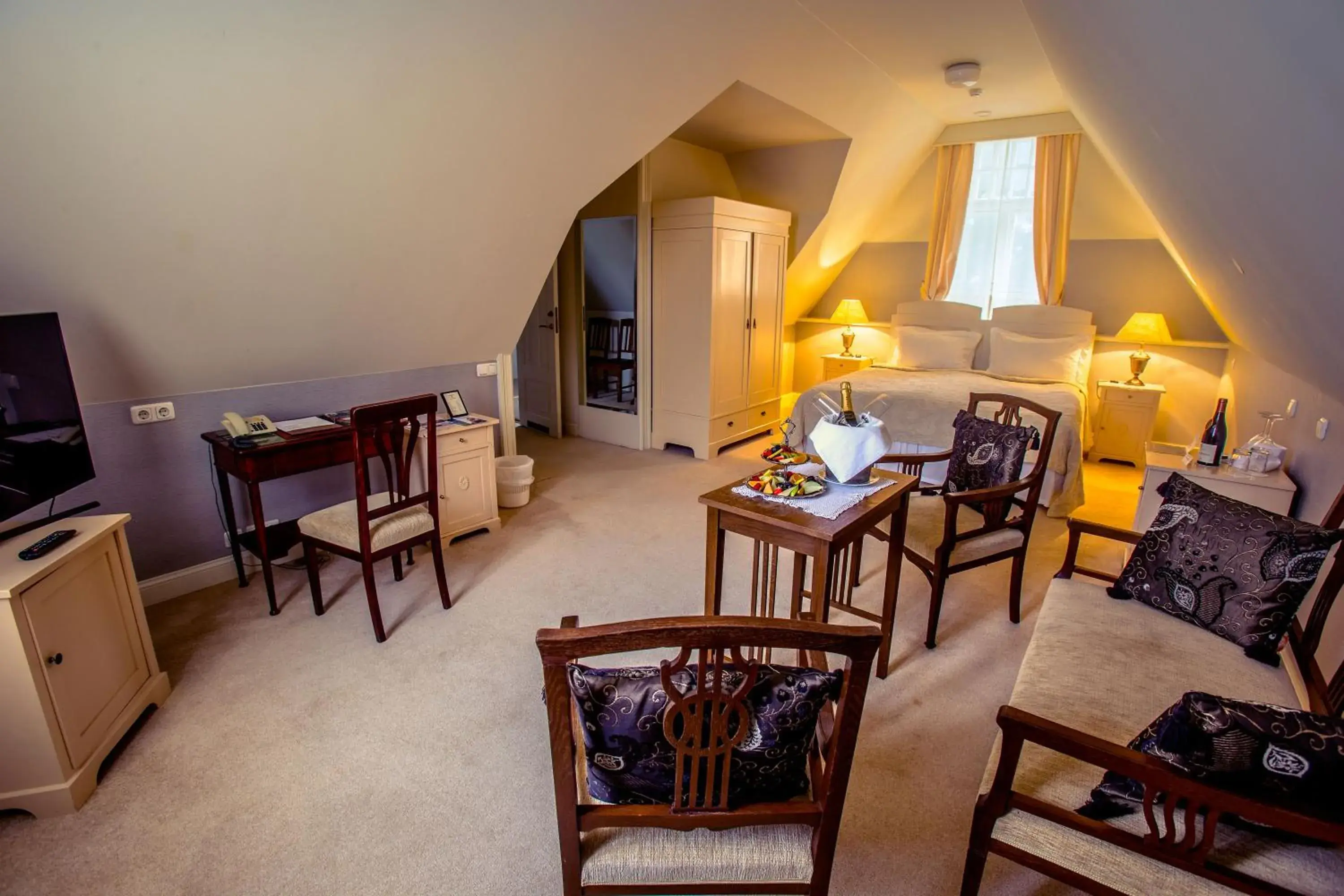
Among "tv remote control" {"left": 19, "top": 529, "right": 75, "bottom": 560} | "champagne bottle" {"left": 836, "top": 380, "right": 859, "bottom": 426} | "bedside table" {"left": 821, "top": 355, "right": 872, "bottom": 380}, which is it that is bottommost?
"bedside table" {"left": 821, "top": 355, "right": 872, "bottom": 380}

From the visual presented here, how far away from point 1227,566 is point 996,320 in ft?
13.4

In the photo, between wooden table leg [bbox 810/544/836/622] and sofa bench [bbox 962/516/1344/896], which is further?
wooden table leg [bbox 810/544/836/622]

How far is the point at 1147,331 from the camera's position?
15.8 feet

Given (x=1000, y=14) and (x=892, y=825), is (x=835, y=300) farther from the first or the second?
(x=892, y=825)

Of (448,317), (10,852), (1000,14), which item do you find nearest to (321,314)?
(448,317)

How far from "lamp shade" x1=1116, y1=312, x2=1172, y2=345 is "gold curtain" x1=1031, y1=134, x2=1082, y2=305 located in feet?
1.97

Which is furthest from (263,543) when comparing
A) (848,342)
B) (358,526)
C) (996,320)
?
(996,320)

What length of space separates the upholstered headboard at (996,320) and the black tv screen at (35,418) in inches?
222

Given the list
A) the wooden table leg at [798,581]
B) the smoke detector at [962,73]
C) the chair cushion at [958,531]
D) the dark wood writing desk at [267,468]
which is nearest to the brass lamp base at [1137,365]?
the smoke detector at [962,73]

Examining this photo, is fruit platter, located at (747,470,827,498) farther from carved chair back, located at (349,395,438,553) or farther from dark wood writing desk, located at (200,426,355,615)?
dark wood writing desk, located at (200,426,355,615)

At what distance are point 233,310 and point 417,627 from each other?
4.97 ft

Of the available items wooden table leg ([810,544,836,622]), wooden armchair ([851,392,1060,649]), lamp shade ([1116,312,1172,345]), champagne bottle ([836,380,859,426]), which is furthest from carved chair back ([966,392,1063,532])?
lamp shade ([1116,312,1172,345])

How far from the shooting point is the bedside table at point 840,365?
5.80 meters

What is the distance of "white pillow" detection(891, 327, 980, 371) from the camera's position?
534cm
